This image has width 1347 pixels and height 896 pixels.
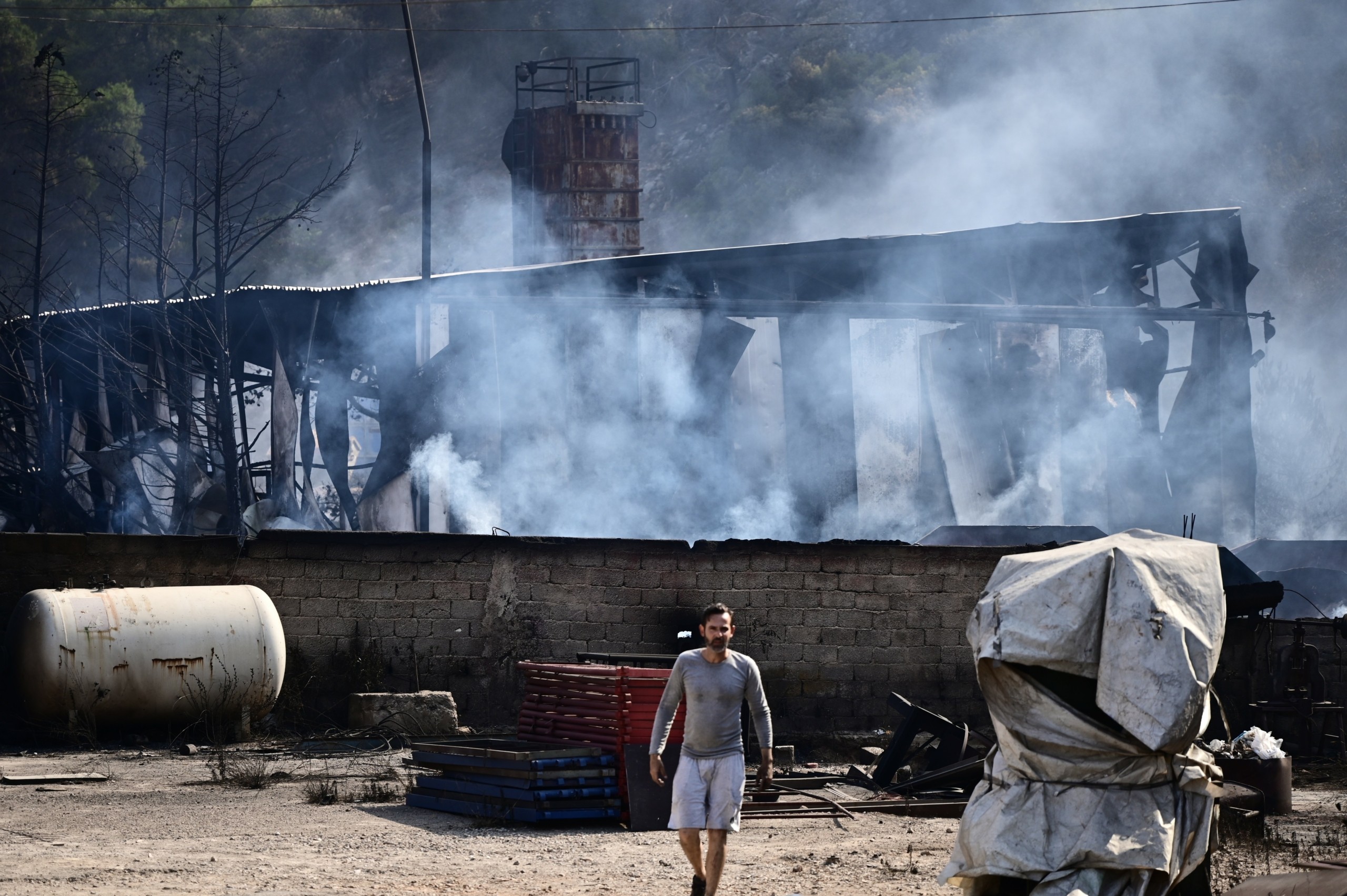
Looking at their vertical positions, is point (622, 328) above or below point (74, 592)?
above

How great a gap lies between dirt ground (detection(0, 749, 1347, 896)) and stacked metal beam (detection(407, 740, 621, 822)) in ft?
0.38

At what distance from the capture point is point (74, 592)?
11.6 meters

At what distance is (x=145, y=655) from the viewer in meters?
11.5

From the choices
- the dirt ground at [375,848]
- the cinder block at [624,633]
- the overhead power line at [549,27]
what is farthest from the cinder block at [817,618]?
the overhead power line at [549,27]

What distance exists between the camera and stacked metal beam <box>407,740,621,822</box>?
29.5ft

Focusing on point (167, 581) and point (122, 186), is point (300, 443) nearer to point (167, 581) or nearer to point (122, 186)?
point (122, 186)

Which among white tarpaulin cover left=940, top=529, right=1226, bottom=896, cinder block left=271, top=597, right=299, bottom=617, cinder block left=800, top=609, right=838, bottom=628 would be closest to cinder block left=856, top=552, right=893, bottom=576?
cinder block left=800, top=609, right=838, bottom=628

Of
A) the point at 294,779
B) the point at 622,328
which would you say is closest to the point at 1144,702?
the point at 294,779

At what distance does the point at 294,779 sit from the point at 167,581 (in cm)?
321

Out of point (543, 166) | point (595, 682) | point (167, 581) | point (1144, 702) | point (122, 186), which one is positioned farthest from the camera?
point (543, 166)

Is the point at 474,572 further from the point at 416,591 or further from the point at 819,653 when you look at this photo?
the point at 819,653

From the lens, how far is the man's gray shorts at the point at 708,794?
Result: 6617 mm

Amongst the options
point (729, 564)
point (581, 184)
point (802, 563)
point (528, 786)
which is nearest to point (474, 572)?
point (729, 564)

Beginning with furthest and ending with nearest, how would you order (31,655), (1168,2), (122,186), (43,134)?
1. (1168,2)
2. (43,134)
3. (122,186)
4. (31,655)
